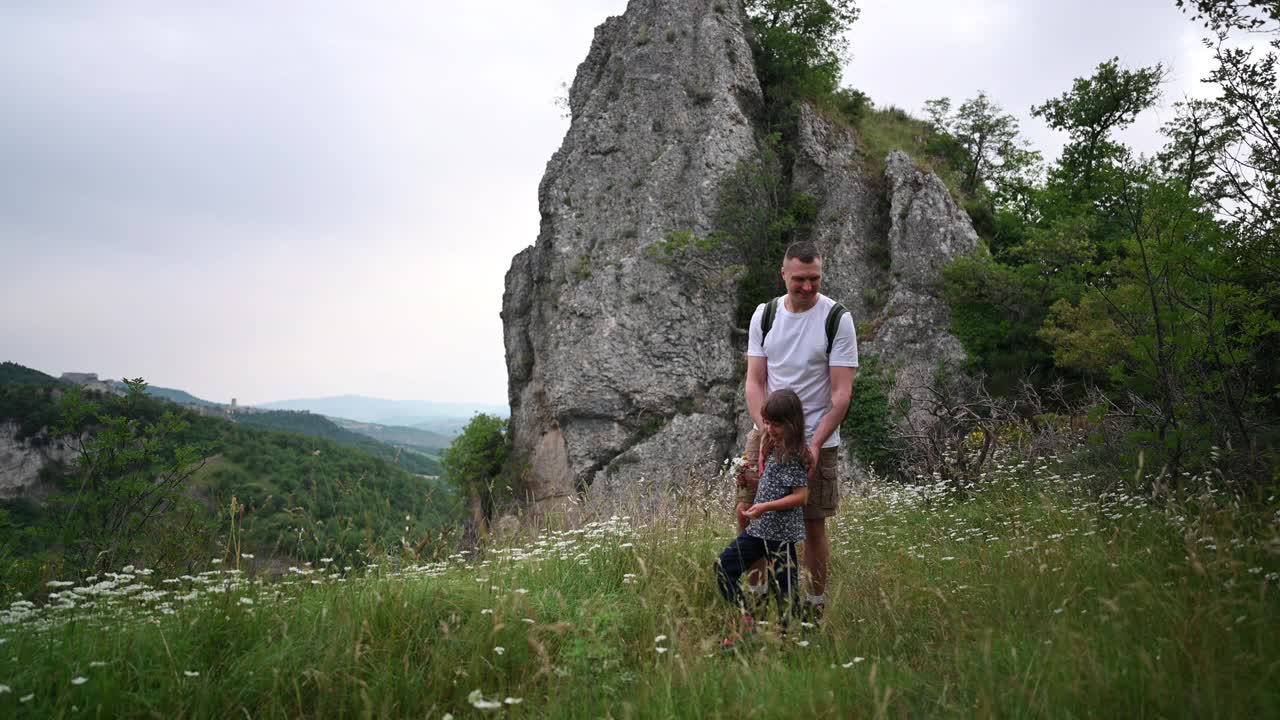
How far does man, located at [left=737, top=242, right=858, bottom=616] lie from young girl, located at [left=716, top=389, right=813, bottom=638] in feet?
0.47

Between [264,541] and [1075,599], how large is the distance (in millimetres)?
5193

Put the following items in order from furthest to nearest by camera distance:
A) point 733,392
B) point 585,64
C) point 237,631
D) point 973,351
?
point 585,64, point 733,392, point 973,351, point 237,631

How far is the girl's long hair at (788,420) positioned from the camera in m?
3.61

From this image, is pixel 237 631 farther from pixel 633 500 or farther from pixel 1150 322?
pixel 1150 322

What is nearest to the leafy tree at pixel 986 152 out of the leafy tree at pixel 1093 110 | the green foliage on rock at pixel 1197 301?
the leafy tree at pixel 1093 110

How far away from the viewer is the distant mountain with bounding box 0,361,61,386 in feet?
71.6

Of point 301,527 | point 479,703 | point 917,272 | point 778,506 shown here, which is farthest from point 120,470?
point 917,272

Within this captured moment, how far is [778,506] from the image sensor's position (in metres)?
3.55

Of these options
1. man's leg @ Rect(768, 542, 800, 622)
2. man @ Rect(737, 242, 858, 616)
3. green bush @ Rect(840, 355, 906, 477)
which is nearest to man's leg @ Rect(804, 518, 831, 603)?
man @ Rect(737, 242, 858, 616)

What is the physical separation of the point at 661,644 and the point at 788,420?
1.37 metres

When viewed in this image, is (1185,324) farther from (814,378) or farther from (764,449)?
(764,449)

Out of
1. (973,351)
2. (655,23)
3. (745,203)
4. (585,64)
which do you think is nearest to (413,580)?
(973,351)

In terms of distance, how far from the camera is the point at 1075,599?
124 inches

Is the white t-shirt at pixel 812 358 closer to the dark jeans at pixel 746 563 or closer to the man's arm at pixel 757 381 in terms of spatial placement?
the man's arm at pixel 757 381
